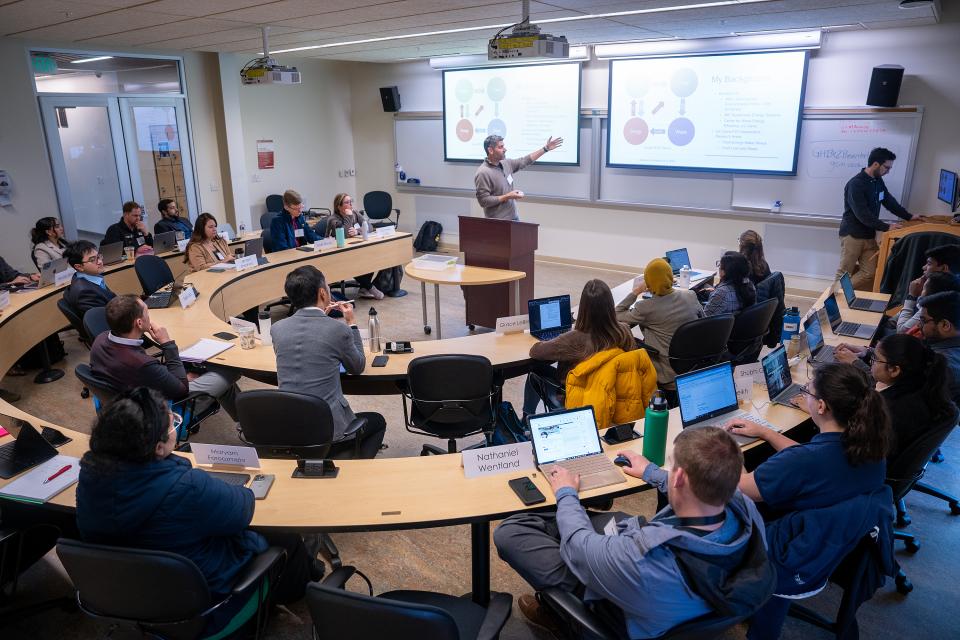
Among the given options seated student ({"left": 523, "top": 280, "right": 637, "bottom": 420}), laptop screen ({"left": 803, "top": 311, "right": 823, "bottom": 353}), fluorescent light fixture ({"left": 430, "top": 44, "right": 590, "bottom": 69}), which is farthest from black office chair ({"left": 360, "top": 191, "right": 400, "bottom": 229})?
laptop screen ({"left": 803, "top": 311, "right": 823, "bottom": 353})

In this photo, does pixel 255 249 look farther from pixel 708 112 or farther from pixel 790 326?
pixel 708 112

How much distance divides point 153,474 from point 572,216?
7.66m

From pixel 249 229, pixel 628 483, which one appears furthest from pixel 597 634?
pixel 249 229

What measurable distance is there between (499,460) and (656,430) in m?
0.63

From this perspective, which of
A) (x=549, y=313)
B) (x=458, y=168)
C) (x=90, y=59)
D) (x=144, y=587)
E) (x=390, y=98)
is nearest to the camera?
(x=144, y=587)

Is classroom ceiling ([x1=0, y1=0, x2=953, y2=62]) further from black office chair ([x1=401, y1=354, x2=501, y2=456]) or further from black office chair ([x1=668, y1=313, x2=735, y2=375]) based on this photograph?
black office chair ([x1=401, y1=354, x2=501, y2=456])

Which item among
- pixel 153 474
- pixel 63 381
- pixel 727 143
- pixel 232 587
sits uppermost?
pixel 727 143

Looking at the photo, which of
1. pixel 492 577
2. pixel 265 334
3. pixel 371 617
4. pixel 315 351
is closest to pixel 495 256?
pixel 265 334

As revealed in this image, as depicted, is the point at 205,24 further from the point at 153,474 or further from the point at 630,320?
the point at 153,474

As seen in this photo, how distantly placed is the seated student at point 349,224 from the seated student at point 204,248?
1.31m

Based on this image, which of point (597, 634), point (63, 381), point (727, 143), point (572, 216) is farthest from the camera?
point (572, 216)

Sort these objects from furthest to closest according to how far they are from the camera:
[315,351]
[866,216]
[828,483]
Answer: [866,216] < [315,351] < [828,483]

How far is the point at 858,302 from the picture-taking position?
196 inches

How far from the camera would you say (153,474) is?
2004 millimetres
